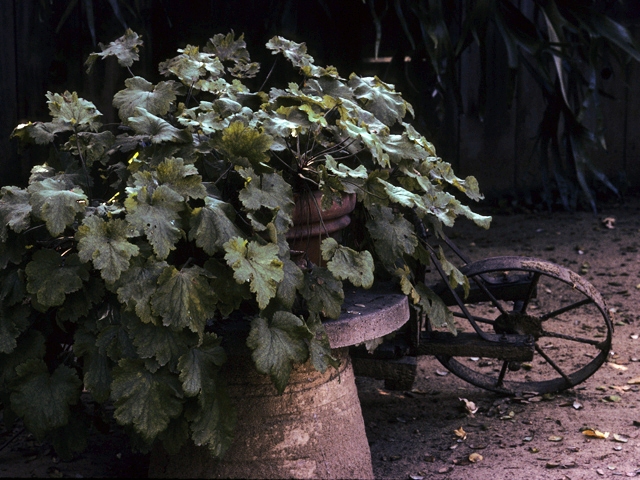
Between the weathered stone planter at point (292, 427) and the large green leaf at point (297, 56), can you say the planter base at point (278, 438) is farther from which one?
the large green leaf at point (297, 56)

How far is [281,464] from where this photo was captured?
1.66 m

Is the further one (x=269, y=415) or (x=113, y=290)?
(x=269, y=415)

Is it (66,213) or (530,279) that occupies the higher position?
(66,213)

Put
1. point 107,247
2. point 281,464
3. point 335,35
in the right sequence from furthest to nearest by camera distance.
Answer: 1. point 335,35
2. point 281,464
3. point 107,247

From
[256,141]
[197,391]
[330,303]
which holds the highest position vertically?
[256,141]

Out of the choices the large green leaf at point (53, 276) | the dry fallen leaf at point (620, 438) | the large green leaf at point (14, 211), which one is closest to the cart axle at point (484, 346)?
the dry fallen leaf at point (620, 438)

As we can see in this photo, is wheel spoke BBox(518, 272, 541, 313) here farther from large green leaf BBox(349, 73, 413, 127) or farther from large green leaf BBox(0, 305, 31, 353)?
large green leaf BBox(0, 305, 31, 353)

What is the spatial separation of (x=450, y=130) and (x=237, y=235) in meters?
→ 4.28

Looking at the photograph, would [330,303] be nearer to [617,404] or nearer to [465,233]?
[617,404]

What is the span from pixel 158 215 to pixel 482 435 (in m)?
1.56

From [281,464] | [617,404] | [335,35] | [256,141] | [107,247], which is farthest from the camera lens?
[335,35]

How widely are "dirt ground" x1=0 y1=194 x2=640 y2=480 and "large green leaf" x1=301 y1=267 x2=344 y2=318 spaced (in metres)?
0.83

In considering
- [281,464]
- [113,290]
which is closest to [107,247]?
[113,290]

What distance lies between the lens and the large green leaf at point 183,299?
54.7 inches
